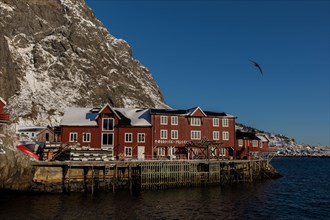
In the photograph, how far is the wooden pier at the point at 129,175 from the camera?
4397 cm

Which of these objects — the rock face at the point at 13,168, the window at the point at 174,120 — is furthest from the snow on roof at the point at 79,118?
the rock face at the point at 13,168

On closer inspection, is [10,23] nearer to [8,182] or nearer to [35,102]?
[35,102]

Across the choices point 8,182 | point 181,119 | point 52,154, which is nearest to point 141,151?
point 181,119

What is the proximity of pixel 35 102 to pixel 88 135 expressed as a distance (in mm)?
100892

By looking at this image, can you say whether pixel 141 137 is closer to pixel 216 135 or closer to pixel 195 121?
pixel 195 121

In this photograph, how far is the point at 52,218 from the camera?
30.8 metres

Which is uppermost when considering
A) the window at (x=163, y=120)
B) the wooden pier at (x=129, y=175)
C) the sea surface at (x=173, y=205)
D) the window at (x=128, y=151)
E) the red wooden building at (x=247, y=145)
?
the window at (x=163, y=120)

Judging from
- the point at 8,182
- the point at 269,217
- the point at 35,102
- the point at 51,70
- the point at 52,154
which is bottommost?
the point at 269,217

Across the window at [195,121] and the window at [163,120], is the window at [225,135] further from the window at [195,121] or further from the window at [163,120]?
the window at [163,120]

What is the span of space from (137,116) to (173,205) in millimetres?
26253

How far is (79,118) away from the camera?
2318 inches

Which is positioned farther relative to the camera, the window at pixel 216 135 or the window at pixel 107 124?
the window at pixel 216 135

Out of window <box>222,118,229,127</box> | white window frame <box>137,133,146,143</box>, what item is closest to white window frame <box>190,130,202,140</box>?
window <box>222,118,229,127</box>

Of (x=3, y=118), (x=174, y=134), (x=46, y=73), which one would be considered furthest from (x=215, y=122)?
(x=46, y=73)
